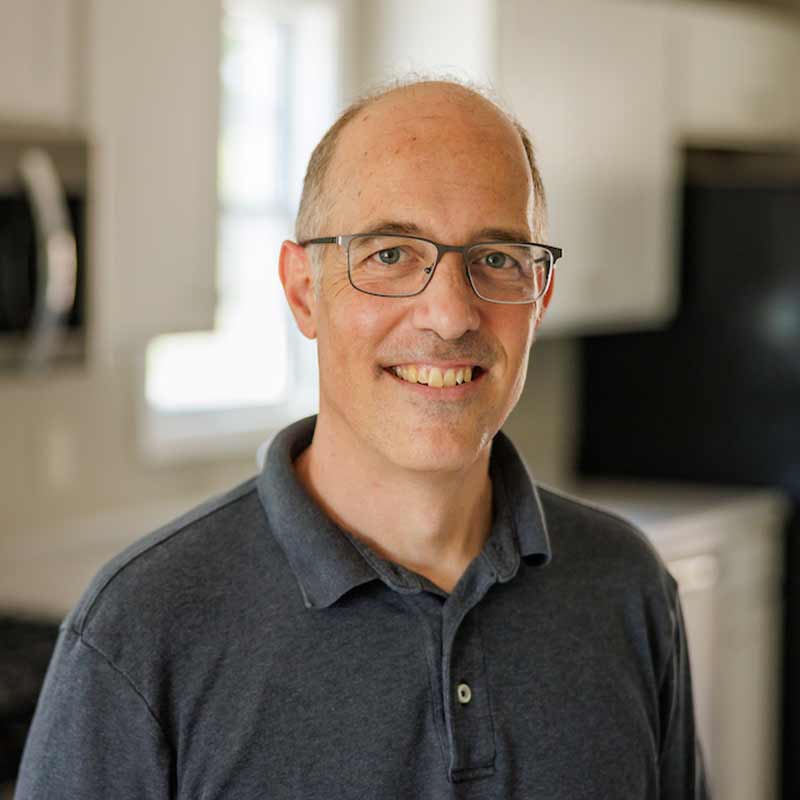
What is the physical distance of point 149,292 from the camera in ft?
9.43

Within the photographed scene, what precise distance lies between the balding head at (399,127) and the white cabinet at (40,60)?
129cm

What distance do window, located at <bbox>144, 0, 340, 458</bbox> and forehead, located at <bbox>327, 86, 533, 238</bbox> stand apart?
237 cm

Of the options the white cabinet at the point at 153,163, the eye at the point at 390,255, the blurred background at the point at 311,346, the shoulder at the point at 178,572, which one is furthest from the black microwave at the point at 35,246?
the eye at the point at 390,255

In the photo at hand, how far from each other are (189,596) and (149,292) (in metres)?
1.68

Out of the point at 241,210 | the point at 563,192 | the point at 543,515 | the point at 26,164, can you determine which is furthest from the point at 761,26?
the point at 543,515

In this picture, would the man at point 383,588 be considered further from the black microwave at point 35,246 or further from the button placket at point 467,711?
the black microwave at point 35,246

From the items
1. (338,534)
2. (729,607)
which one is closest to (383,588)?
(338,534)

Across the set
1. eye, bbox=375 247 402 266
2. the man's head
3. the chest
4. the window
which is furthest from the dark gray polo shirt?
the window

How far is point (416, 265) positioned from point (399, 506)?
23 centimetres

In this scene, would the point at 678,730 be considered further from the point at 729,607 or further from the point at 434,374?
the point at 729,607

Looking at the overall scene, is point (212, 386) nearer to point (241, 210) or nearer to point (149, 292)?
point (241, 210)

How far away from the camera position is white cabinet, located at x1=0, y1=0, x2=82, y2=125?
249 centimetres

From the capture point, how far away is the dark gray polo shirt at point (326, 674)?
3.98ft

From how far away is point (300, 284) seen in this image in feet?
4.65
